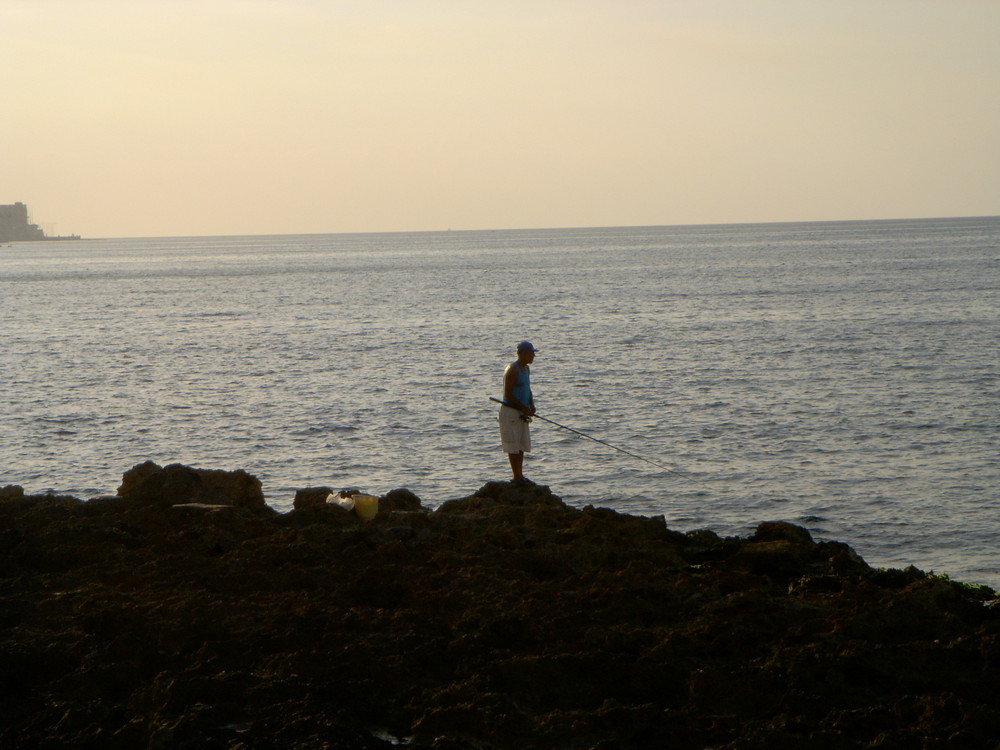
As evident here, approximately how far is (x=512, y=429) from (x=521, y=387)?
1.64 ft

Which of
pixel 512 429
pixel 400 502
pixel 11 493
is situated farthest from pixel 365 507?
pixel 11 493

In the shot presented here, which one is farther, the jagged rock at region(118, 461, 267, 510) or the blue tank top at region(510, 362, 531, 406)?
the blue tank top at region(510, 362, 531, 406)

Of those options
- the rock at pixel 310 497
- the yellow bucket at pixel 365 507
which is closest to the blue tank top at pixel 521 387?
the yellow bucket at pixel 365 507

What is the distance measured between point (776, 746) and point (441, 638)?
2.42 metres

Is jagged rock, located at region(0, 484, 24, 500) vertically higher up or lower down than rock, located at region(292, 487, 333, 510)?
higher up

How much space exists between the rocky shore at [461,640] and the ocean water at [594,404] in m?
4.69

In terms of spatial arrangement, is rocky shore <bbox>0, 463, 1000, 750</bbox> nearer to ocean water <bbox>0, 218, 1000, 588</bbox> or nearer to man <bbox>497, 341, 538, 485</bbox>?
man <bbox>497, 341, 538, 485</bbox>

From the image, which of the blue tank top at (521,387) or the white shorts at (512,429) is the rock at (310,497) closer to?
the white shorts at (512,429)

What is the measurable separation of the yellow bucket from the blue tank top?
237 centimetres

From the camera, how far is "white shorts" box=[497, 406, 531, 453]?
12.6m

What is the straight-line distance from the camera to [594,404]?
25.6 meters

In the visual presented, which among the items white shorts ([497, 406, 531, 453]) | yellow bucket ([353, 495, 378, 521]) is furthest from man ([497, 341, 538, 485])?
yellow bucket ([353, 495, 378, 521])

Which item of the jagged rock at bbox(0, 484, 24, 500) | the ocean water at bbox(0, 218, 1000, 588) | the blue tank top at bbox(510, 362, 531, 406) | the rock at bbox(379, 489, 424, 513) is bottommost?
the ocean water at bbox(0, 218, 1000, 588)

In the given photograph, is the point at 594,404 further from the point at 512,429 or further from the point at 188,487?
the point at 188,487
